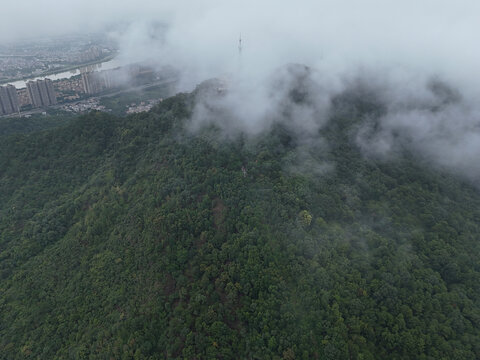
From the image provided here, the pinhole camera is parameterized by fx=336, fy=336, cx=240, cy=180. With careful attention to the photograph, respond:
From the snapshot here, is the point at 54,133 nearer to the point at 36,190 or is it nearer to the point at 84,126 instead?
the point at 84,126

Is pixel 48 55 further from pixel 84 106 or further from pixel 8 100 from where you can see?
pixel 84 106

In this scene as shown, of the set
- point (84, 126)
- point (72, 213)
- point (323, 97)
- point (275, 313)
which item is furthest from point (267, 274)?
point (84, 126)

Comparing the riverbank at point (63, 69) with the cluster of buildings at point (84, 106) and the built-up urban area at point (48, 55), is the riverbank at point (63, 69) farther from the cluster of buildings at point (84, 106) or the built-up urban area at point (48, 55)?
the cluster of buildings at point (84, 106)

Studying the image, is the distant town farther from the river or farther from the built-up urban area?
the built-up urban area

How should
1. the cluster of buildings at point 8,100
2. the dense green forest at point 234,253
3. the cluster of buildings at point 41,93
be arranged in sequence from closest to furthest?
the dense green forest at point 234,253 < the cluster of buildings at point 8,100 < the cluster of buildings at point 41,93

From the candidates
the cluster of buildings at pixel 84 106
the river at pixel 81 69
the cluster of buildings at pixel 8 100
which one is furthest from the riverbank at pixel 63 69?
the cluster of buildings at pixel 84 106
